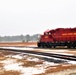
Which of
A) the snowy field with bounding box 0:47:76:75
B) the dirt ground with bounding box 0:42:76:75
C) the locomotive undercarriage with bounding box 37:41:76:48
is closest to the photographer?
the dirt ground with bounding box 0:42:76:75

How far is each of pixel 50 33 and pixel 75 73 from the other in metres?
33.6

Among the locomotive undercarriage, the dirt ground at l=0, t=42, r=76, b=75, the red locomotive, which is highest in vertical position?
the red locomotive

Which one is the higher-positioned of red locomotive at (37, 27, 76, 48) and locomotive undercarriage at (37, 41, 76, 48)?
red locomotive at (37, 27, 76, 48)

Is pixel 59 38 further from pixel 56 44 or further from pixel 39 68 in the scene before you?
pixel 39 68

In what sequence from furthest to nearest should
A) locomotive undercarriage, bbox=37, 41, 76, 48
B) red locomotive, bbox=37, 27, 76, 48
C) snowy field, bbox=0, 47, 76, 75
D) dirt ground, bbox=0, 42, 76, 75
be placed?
red locomotive, bbox=37, 27, 76, 48 < locomotive undercarriage, bbox=37, 41, 76, 48 < snowy field, bbox=0, 47, 76, 75 < dirt ground, bbox=0, 42, 76, 75

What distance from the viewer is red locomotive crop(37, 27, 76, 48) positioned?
149ft

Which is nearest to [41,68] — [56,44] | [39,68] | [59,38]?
[39,68]

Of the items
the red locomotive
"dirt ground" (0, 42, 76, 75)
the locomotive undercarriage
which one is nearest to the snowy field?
"dirt ground" (0, 42, 76, 75)

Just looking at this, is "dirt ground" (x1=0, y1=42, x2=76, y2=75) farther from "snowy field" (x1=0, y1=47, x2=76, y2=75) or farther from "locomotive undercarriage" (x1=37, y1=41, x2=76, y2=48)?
"locomotive undercarriage" (x1=37, y1=41, x2=76, y2=48)

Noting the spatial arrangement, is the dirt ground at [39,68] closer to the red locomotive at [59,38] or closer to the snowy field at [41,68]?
the snowy field at [41,68]

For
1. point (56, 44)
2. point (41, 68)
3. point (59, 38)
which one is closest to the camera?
point (41, 68)

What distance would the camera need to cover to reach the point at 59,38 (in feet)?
155

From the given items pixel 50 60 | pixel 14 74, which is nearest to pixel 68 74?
pixel 14 74

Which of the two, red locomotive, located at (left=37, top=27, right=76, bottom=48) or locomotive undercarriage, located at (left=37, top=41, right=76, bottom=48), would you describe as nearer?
locomotive undercarriage, located at (left=37, top=41, right=76, bottom=48)
